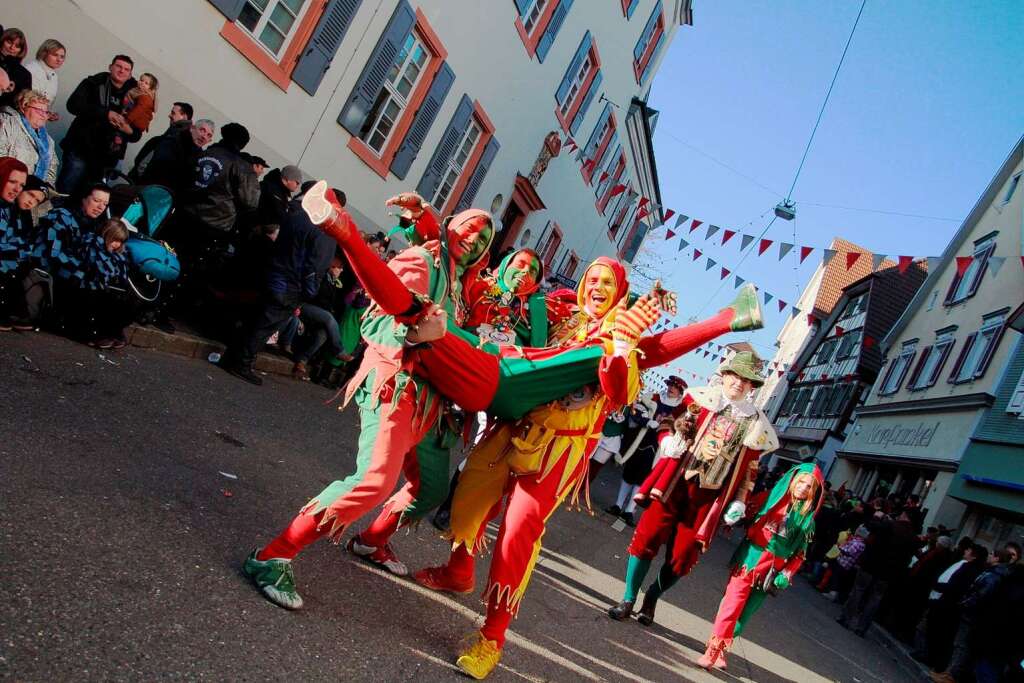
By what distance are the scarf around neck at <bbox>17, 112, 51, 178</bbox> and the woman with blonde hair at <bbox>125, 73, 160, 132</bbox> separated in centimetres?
100

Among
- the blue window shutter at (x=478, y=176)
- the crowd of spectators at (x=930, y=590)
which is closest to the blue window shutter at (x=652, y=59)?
the blue window shutter at (x=478, y=176)

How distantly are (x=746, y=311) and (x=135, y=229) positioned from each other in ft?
18.2

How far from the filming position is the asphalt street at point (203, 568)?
111 inches

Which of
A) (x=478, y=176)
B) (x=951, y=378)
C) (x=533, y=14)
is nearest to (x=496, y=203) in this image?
(x=478, y=176)

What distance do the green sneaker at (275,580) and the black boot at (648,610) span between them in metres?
3.42

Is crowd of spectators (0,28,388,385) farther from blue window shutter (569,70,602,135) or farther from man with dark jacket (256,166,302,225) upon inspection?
blue window shutter (569,70,602,135)

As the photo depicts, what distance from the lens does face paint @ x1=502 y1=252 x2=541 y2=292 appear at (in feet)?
15.0

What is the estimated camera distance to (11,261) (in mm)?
5895

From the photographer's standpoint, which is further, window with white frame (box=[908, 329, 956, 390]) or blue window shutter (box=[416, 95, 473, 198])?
window with white frame (box=[908, 329, 956, 390])

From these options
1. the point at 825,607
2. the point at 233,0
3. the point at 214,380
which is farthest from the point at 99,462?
the point at 825,607

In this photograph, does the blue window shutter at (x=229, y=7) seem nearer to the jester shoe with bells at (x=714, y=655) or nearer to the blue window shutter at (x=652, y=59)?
the jester shoe with bells at (x=714, y=655)

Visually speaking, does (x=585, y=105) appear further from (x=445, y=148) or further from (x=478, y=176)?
(x=445, y=148)

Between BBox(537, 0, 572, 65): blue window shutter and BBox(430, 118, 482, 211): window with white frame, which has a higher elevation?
BBox(537, 0, 572, 65): blue window shutter

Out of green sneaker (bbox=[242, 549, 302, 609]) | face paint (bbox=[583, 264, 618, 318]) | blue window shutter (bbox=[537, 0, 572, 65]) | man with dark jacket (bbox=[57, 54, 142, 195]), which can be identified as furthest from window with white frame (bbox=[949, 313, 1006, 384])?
green sneaker (bbox=[242, 549, 302, 609])
